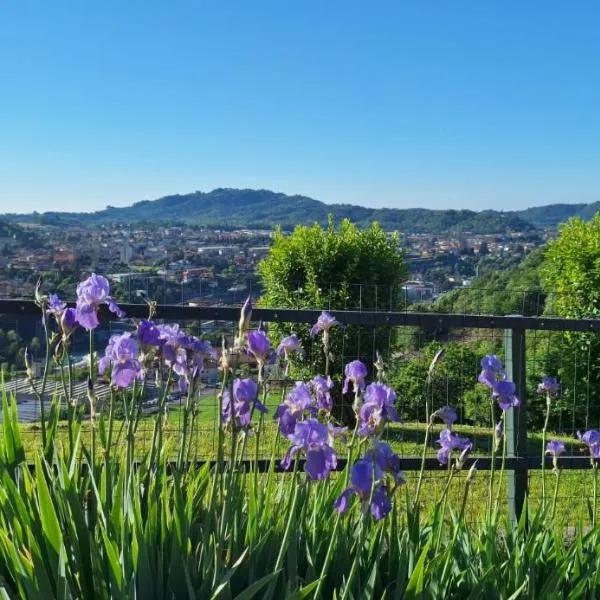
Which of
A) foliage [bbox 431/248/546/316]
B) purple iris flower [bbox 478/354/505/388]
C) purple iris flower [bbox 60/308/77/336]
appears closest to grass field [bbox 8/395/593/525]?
foliage [bbox 431/248/546/316]

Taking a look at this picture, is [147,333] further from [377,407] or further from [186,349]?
[377,407]

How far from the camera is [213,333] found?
4191 mm

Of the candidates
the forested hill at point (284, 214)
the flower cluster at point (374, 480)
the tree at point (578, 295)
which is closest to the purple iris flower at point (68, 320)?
the flower cluster at point (374, 480)

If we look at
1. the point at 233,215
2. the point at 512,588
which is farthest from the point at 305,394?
the point at 233,215

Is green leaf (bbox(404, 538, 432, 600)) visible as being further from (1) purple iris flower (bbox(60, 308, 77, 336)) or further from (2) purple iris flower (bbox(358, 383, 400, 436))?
(1) purple iris flower (bbox(60, 308, 77, 336))

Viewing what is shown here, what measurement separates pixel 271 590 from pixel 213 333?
2520mm

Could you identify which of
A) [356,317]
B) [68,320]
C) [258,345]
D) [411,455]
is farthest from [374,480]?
[411,455]

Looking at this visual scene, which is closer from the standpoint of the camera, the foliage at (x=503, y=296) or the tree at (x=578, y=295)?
the foliage at (x=503, y=296)

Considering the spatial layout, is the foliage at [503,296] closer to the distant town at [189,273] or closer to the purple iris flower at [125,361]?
the distant town at [189,273]

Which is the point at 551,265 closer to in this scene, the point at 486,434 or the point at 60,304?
the point at 486,434

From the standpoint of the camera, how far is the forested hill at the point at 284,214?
50688 millimetres

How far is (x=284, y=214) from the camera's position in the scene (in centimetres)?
7000

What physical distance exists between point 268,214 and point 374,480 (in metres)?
70.7

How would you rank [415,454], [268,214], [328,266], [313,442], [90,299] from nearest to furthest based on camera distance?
[313,442], [90,299], [415,454], [328,266], [268,214]
